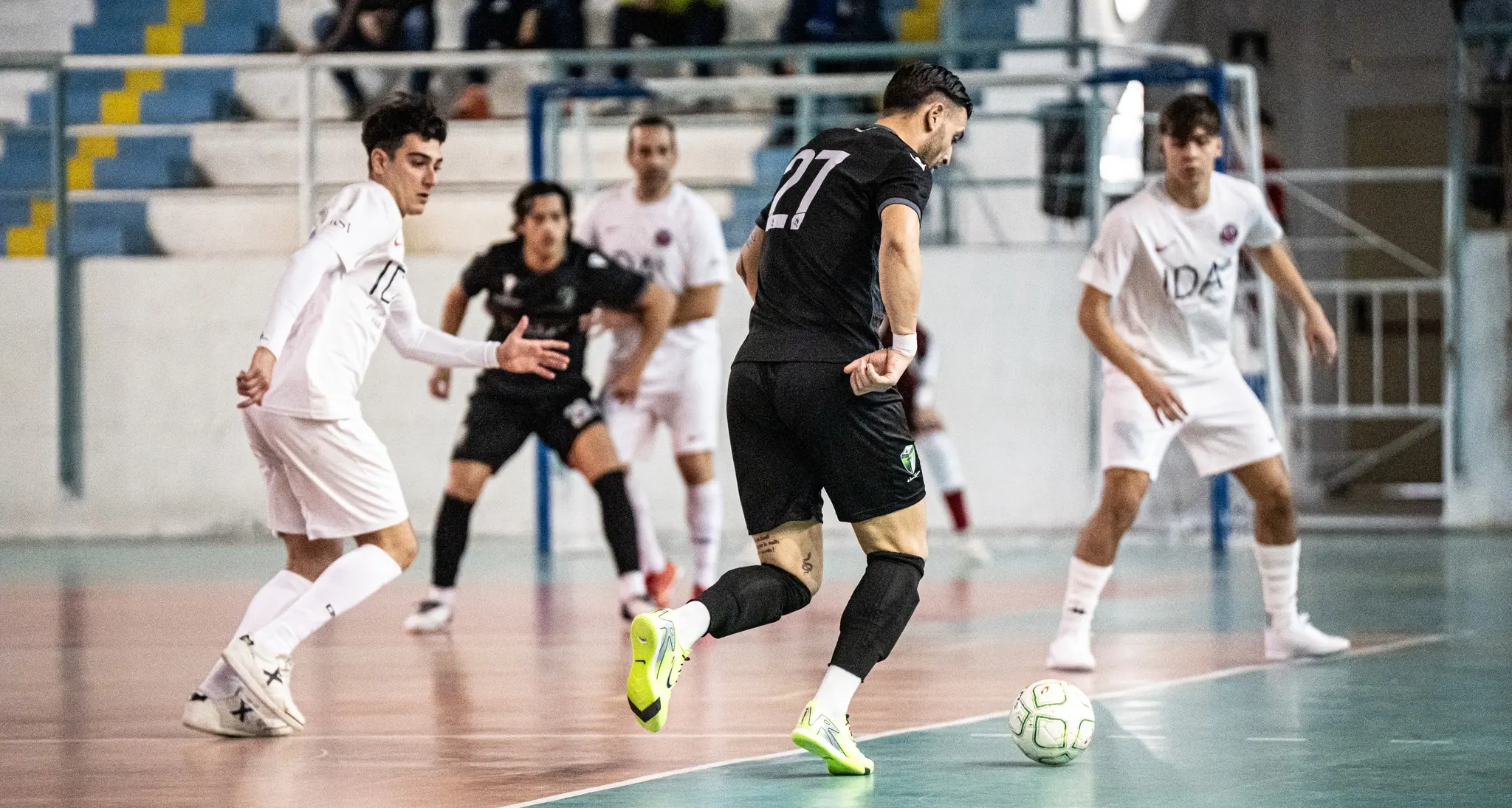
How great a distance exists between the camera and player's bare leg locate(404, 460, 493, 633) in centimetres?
880

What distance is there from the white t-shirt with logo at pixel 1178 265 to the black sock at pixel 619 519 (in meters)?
→ 2.34

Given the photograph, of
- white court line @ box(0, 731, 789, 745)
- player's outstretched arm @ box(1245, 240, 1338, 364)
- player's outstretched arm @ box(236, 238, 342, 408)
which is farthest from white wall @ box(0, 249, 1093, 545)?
player's outstretched arm @ box(236, 238, 342, 408)

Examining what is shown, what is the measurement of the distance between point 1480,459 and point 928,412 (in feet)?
14.1

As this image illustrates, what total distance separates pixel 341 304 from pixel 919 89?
6.28ft

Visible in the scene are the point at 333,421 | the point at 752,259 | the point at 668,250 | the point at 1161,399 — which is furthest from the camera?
the point at 668,250

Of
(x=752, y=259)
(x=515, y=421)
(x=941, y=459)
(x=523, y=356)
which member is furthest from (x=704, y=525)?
(x=752, y=259)

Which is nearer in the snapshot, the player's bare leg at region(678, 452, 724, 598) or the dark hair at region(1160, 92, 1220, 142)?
the dark hair at region(1160, 92, 1220, 142)

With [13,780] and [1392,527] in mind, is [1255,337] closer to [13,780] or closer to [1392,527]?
[1392,527]

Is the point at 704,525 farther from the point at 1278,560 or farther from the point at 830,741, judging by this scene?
the point at 830,741

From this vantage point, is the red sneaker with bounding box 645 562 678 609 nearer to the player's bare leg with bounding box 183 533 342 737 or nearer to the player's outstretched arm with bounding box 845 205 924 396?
the player's bare leg with bounding box 183 533 342 737

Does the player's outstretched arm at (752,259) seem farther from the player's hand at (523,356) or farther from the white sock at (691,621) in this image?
the white sock at (691,621)

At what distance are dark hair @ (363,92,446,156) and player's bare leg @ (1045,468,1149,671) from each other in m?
2.69

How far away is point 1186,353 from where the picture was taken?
293 inches

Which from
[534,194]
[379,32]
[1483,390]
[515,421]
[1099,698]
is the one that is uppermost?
[379,32]
